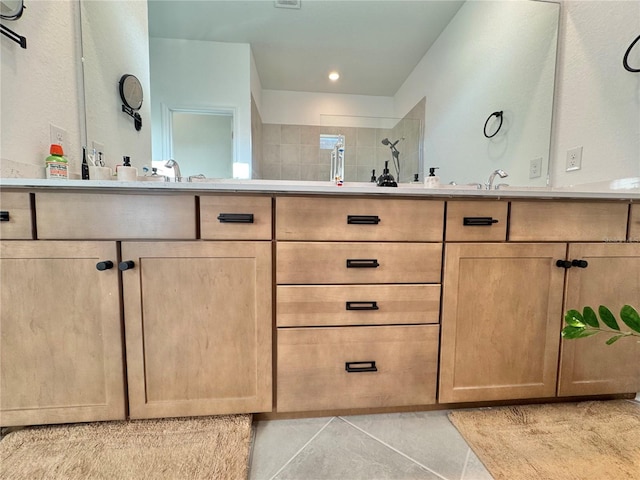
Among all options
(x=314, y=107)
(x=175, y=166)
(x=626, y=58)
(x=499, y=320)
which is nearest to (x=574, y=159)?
(x=626, y=58)

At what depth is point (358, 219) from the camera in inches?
35.4

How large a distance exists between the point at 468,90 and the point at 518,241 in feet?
4.00

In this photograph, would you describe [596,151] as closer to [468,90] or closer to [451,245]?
[468,90]

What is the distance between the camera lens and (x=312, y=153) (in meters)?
1.54

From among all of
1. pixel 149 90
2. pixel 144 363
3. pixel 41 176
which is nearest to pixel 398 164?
pixel 149 90

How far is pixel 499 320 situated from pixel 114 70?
2187 mm

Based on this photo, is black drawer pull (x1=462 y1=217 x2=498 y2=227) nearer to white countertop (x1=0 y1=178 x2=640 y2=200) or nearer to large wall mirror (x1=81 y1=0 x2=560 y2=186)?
white countertop (x1=0 y1=178 x2=640 y2=200)

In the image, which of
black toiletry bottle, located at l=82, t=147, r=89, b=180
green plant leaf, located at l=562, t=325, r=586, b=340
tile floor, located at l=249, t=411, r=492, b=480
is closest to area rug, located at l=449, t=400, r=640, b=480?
tile floor, located at l=249, t=411, r=492, b=480

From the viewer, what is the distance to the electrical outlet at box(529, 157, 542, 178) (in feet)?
5.08

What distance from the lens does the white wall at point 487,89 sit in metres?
1.53

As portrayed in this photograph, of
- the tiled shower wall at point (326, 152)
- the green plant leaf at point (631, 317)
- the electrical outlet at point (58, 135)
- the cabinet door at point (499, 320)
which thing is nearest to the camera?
the green plant leaf at point (631, 317)

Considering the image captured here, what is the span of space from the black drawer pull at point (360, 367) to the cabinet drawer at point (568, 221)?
0.72m

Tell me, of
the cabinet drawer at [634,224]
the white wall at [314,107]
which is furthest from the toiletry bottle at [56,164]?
the cabinet drawer at [634,224]

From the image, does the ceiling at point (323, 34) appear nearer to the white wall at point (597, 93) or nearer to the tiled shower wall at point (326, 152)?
the tiled shower wall at point (326, 152)
